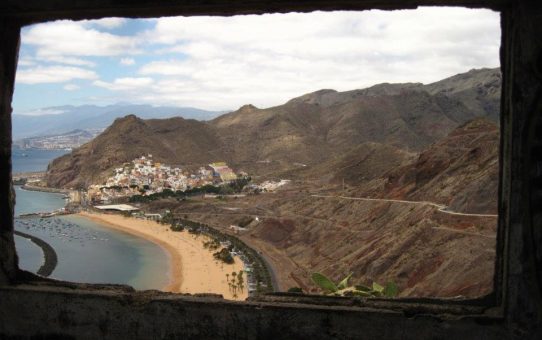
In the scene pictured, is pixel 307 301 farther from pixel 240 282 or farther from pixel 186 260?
pixel 186 260

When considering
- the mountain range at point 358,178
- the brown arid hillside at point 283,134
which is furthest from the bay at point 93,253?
the brown arid hillside at point 283,134

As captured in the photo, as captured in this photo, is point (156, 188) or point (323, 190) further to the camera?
point (156, 188)

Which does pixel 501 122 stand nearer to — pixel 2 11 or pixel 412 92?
pixel 2 11

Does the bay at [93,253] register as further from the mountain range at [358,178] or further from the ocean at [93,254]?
the mountain range at [358,178]

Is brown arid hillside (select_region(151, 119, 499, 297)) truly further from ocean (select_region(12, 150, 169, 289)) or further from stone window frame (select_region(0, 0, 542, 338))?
stone window frame (select_region(0, 0, 542, 338))

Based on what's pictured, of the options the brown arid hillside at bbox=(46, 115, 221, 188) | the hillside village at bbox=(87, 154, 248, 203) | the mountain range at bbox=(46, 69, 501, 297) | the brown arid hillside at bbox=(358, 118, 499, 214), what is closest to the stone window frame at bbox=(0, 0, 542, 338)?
the mountain range at bbox=(46, 69, 501, 297)

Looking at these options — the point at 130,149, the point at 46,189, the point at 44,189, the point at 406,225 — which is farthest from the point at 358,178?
the point at 44,189

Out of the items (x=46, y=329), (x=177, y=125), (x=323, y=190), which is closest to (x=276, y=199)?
(x=323, y=190)
